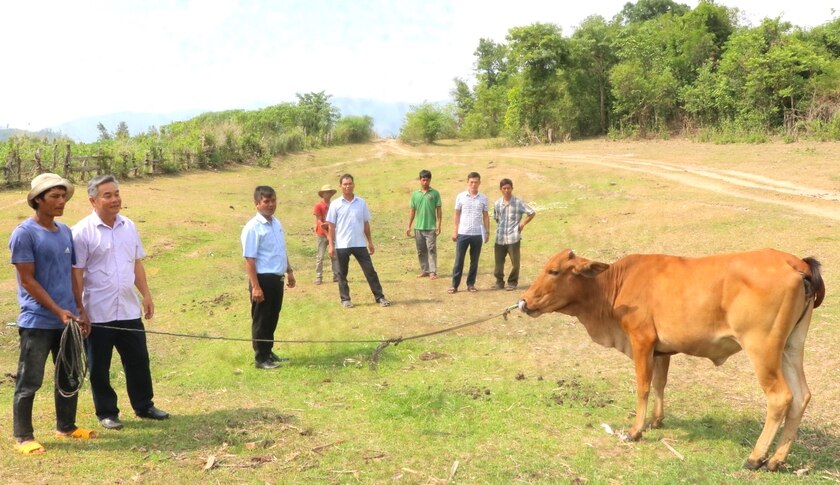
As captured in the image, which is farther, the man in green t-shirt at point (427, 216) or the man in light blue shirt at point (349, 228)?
the man in green t-shirt at point (427, 216)

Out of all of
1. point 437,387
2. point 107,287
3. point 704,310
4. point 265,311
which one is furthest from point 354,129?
point 704,310

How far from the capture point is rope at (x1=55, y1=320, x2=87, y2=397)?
5434 millimetres

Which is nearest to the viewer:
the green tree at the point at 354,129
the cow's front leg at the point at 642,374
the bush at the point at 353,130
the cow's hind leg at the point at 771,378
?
the cow's hind leg at the point at 771,378

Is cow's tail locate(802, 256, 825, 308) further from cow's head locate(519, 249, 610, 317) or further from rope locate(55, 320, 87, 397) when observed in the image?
rope locate(55, 320, 87, 397)

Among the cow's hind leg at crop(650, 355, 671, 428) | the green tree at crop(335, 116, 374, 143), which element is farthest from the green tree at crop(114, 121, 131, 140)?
the cow's hind leg at crop(650, 355, 671, 428)

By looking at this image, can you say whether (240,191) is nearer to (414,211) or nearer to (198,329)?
(414,211)

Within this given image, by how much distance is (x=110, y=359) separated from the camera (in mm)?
5988

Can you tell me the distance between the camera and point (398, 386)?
7348 millimetres

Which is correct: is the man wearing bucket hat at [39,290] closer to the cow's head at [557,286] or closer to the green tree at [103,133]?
the cow's head at [557,286]

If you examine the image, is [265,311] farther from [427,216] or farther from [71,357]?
[427,216]

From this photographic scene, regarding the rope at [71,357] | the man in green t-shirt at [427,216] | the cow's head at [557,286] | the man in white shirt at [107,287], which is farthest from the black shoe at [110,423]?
the man in green t-shirt at [427,216]

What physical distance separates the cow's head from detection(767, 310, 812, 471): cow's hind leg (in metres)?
1.70

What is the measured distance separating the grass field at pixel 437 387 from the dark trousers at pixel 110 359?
26 cm

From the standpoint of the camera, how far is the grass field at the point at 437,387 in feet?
17.3
